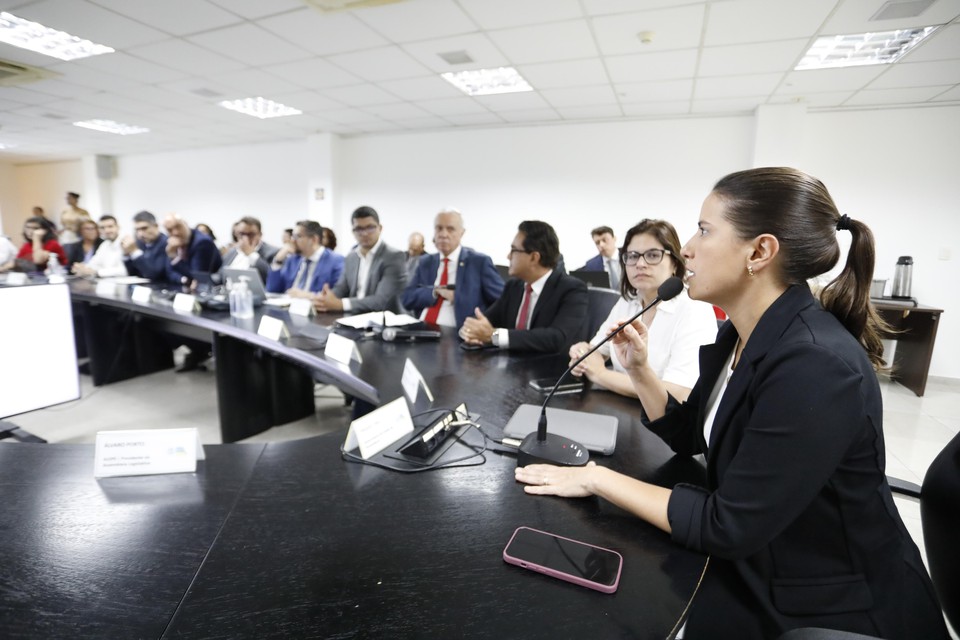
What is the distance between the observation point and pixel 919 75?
3854mm

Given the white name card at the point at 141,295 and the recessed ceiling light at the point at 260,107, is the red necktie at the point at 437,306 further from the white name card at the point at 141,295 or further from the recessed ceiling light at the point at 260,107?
the recessed ceiling light at the point at 260,107

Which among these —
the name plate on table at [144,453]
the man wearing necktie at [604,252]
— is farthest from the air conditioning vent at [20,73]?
the man wearing necktie at [604,252]

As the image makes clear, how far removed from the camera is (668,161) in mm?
5535

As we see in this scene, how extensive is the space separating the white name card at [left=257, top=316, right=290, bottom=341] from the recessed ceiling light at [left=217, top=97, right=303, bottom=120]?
13.8ft

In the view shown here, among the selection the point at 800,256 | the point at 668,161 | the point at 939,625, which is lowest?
the point at 939,625

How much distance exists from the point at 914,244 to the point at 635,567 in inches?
234

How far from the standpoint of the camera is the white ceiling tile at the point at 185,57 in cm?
381

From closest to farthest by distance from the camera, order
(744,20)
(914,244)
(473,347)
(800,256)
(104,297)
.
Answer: (800,256)
(473,347)
(744,20)
(104,297)
(914,244)

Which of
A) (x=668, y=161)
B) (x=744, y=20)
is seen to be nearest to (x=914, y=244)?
(x=668, y=161)

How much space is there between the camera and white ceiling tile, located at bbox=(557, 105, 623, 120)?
207 inches

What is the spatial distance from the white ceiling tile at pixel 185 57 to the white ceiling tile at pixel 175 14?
0.33 m

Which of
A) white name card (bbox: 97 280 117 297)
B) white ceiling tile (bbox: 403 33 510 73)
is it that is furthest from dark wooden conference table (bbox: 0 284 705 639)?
white ceiling tile (bbox: 403 33 510 73)

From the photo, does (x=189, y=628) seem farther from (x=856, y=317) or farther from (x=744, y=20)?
(x=744, y=20)

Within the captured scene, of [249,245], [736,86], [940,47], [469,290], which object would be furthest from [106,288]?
[940,47]
